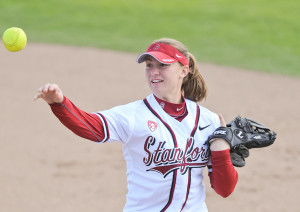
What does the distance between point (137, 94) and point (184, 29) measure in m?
5.53

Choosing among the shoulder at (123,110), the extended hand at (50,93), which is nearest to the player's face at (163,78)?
the shoulder at (123,110)

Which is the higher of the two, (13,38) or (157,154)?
A: (13,38)

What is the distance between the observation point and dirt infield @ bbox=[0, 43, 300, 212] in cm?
623

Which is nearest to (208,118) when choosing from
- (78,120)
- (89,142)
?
(78,120)

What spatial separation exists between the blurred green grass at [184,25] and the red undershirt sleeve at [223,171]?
8.70 m

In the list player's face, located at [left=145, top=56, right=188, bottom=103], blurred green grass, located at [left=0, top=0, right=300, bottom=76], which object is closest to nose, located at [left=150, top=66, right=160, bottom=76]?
player's face, located at [left=145, top=56, right=188, bottom=103]

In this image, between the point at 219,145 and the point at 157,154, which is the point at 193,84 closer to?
the point at 219,145

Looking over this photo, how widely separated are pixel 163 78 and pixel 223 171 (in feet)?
2.22

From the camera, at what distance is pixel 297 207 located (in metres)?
6.23

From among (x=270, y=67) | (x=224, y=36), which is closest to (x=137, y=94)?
(x=270, y=67)

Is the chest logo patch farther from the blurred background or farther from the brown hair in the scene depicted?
the blurred background

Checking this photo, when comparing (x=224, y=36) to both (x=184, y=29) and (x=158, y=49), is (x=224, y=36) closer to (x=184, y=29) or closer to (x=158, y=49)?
(x=184, y=29)

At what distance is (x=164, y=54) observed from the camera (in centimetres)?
323

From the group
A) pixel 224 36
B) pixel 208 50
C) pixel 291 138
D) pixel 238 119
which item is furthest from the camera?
pixel 224 36
